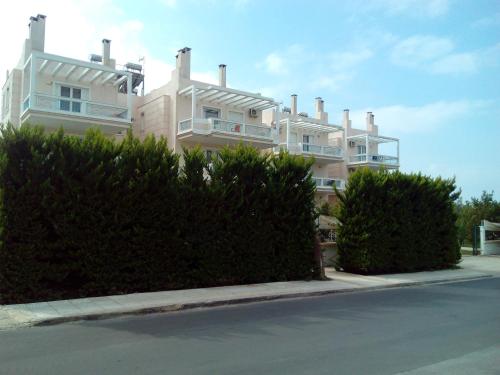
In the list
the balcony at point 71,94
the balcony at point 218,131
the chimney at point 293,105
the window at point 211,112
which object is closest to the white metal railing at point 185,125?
the balcony at point 218,131

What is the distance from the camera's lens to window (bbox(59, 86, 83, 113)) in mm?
23234

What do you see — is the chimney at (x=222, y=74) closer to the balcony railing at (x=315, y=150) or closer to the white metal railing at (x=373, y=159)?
the balcony railing at (x=315, y=150)

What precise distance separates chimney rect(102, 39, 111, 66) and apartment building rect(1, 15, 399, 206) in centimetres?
6

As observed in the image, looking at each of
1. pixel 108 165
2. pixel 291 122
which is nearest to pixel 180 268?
pixel 108 165

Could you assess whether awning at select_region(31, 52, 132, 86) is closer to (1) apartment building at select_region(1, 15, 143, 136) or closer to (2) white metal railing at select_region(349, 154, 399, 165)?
(1) apartment building at select_region(1, 15, 143, 136)

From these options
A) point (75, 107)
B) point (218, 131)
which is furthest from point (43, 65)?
point (218, 131)

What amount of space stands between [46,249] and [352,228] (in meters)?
11.2

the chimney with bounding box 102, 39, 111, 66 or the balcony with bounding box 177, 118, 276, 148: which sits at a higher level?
the chimney with bounding box 102, 39, 111, 66

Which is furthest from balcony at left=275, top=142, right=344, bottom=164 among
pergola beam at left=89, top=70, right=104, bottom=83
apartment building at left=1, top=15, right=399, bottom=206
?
pergola beam at left=89, top=70, right=104, bottom=83

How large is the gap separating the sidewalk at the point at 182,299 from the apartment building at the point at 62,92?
46.6ft

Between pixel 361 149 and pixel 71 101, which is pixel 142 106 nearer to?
pixel 71 101

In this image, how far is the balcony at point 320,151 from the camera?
1451 inches

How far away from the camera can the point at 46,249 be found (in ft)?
35.8

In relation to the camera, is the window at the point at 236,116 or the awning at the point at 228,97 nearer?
the awning at the point at 228,97
